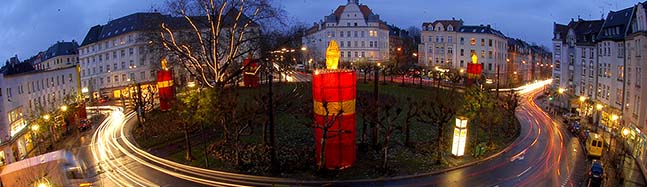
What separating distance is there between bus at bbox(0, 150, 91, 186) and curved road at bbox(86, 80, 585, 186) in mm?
2208

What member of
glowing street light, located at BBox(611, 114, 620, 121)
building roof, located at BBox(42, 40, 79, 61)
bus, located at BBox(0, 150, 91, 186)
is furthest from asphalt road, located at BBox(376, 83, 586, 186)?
building roof, located at BBox(42, 40, 79, 61)

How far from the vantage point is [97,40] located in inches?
3526

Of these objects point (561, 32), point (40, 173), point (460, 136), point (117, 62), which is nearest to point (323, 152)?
point (460, 136)

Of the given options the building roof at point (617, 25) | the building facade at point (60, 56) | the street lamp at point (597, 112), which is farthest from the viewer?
the building facade at point (60, 56)

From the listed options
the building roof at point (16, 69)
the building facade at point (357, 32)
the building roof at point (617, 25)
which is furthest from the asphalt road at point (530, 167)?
the building facade at point (357, 32)

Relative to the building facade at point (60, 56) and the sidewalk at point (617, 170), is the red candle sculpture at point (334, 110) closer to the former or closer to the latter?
the sidewalk at point (617, 170)

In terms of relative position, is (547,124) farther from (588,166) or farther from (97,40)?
(97,40)

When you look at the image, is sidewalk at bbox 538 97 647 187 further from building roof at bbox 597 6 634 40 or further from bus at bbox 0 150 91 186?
bus at bbox 0 150 91 186

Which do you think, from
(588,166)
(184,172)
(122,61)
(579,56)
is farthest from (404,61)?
(184,172)

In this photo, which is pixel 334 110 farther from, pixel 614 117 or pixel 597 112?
pixel 597 112

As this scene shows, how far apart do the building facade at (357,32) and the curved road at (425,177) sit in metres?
58.4

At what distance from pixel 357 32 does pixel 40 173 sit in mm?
79790

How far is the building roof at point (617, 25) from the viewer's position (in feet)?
153

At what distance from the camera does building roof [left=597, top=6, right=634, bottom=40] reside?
1839 inches
